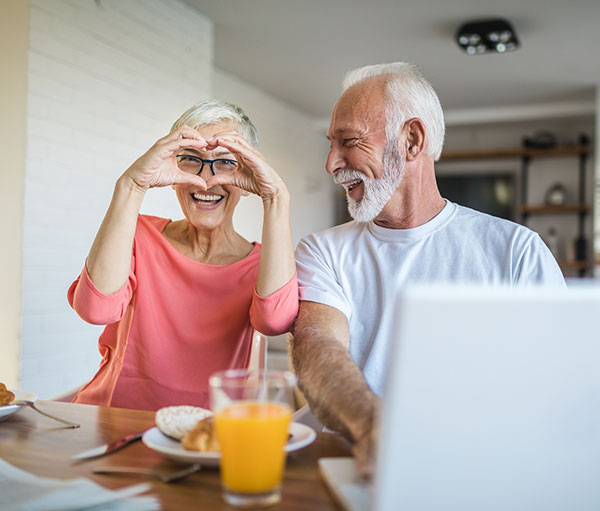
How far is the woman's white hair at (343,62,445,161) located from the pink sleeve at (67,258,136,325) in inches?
30.6

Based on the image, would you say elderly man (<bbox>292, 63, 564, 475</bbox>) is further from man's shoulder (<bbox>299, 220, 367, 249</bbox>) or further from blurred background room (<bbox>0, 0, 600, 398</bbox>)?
blurred background room (<bbox>0, 0, 600, 398</bbox>)

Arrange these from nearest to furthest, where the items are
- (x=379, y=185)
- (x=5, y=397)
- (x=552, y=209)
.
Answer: (x=5, y=397) < (x=379, y=185) < (x=552, y=209)

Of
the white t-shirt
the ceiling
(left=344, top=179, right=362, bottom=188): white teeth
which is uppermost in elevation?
the ceiling

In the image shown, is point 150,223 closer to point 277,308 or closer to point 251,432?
point 277,308

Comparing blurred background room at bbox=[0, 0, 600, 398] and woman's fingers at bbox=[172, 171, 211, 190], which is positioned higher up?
blurred background room at bbox=[0, 0, 600, 398]

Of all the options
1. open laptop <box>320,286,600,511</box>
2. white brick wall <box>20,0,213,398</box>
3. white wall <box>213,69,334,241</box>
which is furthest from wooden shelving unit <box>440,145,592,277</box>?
open laptop <box>320,286,600,511</box>

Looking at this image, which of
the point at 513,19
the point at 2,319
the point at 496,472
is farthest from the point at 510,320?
the point at 513,19

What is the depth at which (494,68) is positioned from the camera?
17.3ft

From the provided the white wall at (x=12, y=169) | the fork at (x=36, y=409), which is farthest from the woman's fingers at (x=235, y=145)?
the white wall at (x=12, y=169)

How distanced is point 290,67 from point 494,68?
68.8 inches

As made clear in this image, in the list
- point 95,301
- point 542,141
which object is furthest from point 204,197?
point 542,141

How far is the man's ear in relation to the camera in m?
1.60

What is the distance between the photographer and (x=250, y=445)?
664mm

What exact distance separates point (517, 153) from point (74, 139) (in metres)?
5.46
